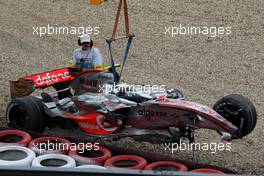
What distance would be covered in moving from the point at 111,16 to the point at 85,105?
8.67 metres

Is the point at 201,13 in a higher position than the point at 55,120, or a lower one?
higher

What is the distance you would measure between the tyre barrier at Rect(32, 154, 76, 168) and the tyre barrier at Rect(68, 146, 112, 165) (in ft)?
0.46

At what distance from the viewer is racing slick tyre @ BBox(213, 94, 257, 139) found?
870 centimetres

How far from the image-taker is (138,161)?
320 inches

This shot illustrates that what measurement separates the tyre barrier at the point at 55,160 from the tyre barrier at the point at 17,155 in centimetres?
11

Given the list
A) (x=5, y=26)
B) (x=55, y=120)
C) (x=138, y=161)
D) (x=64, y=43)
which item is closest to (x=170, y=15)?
(x=64, y=43)

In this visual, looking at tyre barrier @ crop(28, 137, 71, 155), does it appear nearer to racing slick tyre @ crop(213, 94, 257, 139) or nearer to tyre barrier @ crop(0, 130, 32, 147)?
tyre barrier @ crop(0, 130, 32, 147)

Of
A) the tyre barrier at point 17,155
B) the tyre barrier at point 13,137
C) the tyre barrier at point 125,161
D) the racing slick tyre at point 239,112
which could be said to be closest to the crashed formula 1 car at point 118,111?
the racing slick tyre at point 239,112

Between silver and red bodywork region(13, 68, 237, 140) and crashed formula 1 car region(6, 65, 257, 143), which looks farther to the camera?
crashed formula 1 car region(6, 65, 257, 143)

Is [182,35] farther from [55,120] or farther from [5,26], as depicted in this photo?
[55,120]

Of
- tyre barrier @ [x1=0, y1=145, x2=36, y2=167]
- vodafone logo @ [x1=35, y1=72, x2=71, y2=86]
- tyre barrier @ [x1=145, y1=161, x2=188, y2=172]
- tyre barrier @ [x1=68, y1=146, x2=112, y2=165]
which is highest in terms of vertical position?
vodafone logo @ [x1=35, y1=72, x2=71, y2=86]

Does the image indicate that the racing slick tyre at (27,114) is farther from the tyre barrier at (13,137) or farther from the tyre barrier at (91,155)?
the tyre barrier at (91,155)

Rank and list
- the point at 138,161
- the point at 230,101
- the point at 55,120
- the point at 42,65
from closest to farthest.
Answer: the point at 138,161 < the point at 230,101 < the point at 55,120 < the point at 42,65

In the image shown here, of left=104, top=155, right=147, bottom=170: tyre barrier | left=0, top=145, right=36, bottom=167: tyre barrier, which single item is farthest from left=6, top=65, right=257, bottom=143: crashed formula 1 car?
left=0, top=145, right=36, bottom=167: tyre barrier
